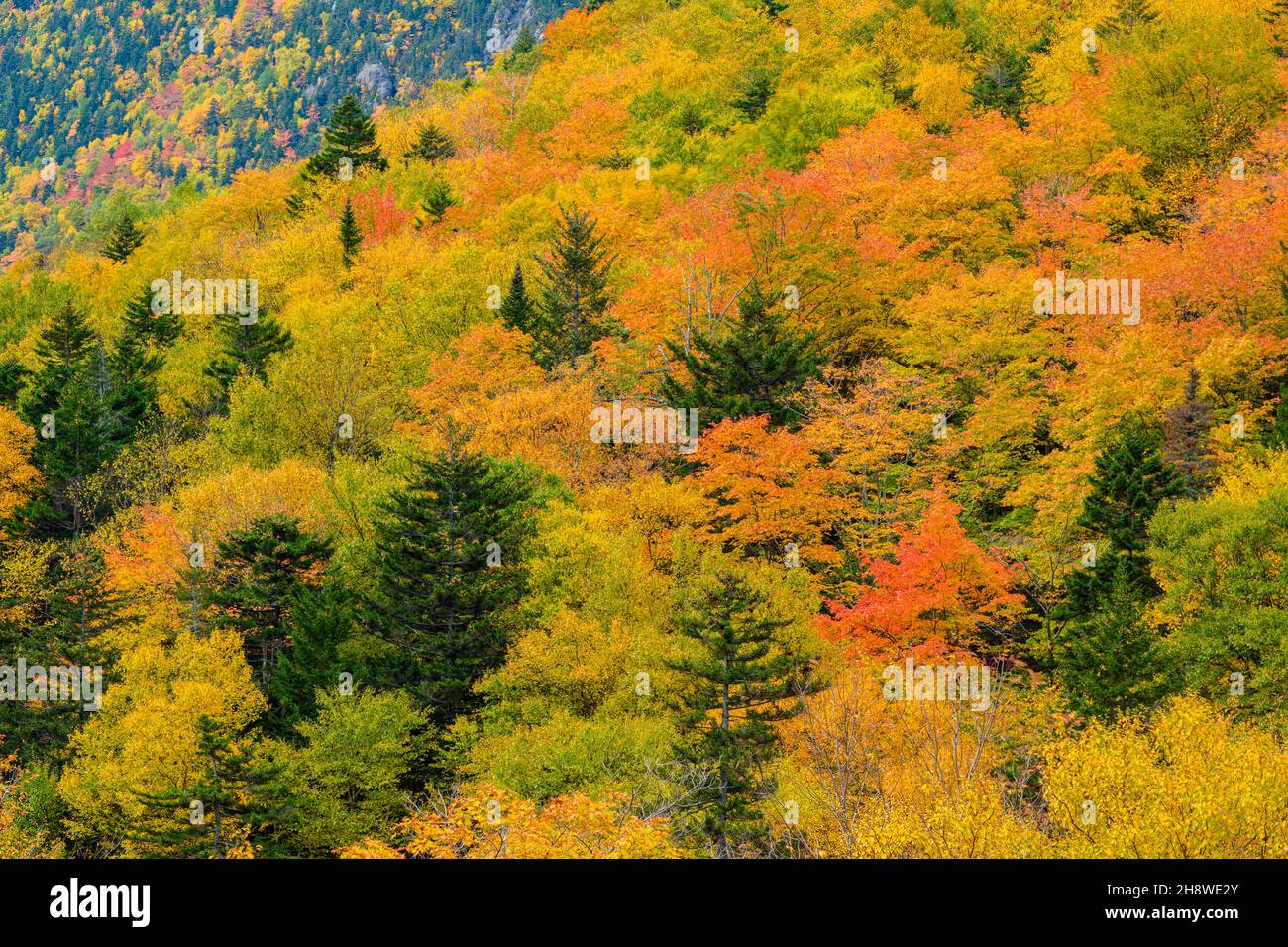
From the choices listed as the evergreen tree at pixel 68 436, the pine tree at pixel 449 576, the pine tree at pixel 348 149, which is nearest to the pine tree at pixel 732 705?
the pine tree at pixel 449 576

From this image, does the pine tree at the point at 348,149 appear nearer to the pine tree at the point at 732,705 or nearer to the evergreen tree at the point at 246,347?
the evergreen tree at the point at 246,347

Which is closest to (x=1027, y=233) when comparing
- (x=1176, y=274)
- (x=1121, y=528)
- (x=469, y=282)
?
(x=1176, y=274)

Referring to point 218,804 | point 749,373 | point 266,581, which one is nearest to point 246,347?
point 266,581

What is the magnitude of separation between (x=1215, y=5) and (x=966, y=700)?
54360mm

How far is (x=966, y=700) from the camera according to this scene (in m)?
33.9

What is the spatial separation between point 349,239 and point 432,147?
24.4m

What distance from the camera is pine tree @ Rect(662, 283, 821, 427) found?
4875 cm

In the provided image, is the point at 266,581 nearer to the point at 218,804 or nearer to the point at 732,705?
the point at 218,804

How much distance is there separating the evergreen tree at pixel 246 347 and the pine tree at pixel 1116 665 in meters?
54.8

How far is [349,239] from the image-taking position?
88.9 metres

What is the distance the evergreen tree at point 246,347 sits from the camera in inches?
2928

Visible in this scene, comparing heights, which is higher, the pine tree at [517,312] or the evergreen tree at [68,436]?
the pine tree at [517,312]

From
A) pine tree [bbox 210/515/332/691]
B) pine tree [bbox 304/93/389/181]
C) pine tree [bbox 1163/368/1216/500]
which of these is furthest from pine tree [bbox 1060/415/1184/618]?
pine tree [bbox 304/93/389/181]
